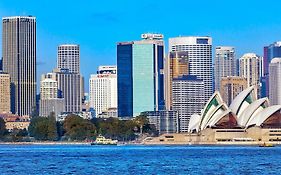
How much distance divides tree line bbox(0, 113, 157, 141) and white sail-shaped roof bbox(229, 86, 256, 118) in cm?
Result: 2717

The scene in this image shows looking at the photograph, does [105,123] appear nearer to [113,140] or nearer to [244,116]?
[113,140]

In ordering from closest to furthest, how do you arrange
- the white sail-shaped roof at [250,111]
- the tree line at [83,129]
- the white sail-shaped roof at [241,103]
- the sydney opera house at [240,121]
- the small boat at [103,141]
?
the white sail-shaped roof at [250,111] < the white sail-shaped roof at [241,103] < the sydney opera house at [240,121] < the small boat at [103,141] < the tree line at [83,129]

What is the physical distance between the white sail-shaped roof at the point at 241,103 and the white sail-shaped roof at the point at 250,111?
0.66 metres

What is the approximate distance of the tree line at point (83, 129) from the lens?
17662 cm

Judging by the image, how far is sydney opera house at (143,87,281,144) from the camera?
6083 inches

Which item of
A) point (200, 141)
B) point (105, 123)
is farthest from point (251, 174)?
point (105, 123)

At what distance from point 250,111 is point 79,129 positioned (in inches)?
1387

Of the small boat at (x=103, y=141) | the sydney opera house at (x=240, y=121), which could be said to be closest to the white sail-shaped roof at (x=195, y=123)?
the sydney opera house at (x=240, y=121)

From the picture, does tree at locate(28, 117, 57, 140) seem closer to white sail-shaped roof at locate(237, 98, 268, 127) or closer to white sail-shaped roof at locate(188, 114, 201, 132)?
white sail-shaped roof at locate(188, 114, 201, 132)

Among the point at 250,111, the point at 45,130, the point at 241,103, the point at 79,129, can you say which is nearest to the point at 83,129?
the point at 79,129

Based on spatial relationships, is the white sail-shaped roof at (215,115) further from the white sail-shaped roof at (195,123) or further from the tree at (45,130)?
the tree at (45,130)

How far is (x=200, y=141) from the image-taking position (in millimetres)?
167125

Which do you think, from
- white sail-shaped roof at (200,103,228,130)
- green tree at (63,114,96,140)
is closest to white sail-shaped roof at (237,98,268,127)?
white sail-shaped roof at (200,103,228,130)

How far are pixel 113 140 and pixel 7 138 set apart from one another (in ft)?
92.9
